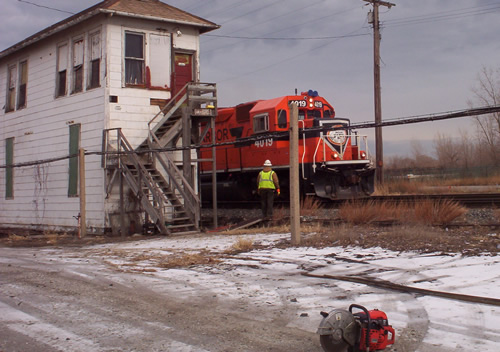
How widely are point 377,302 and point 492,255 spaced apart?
2.88 metres

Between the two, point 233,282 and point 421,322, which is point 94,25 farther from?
point 421,322

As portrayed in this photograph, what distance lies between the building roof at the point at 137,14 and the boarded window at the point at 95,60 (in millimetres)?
649

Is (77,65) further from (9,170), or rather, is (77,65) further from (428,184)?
(428,184)

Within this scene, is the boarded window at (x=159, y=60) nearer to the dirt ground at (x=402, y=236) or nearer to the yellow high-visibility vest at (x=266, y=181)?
the yellow high-visibility vest at (x=266, y=181)

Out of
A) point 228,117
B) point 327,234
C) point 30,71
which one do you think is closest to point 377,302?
point 327,234

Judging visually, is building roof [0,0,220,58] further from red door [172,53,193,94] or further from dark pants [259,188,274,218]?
dark pants [259,188,274,218]

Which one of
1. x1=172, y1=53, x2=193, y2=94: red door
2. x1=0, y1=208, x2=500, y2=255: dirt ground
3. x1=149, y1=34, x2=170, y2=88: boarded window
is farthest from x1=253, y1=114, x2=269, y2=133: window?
x1=0, y1=208, x2=500, y2=255: dirt ground

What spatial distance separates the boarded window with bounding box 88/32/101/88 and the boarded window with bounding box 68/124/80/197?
156cm

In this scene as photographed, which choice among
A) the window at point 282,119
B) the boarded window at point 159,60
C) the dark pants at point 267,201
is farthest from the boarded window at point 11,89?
the dark pants at point 267,201

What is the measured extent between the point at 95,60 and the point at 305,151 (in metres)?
7.38

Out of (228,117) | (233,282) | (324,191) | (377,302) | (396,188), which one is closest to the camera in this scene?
(377,302)

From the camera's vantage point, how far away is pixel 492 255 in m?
7.40

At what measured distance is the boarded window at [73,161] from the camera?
55.0ft

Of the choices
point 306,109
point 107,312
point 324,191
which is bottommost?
point 107,312
